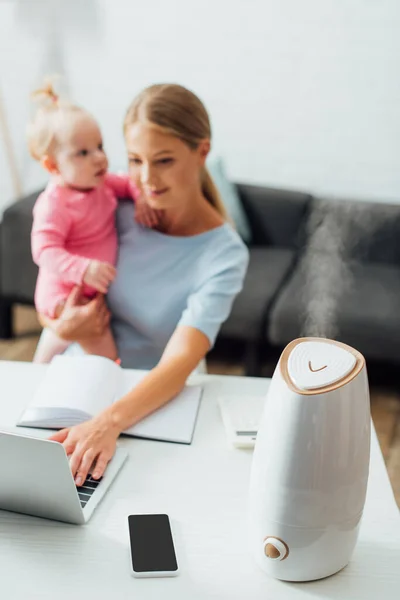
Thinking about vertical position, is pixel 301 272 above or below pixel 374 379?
above

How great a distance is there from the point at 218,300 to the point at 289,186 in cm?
136

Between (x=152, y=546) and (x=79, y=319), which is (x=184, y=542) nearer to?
(x=152, y=546)

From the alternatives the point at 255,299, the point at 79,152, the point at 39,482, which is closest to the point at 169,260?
the point at 79,152

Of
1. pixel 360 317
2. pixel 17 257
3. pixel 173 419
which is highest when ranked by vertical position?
pixel 173 419

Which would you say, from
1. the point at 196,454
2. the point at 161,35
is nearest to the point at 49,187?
the point at 196,454

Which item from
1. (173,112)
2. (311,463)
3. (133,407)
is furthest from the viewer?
(173,112)

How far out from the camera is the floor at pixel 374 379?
243 centimetres

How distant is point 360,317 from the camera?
2594mm

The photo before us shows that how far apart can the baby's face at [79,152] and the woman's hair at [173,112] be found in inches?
3.7

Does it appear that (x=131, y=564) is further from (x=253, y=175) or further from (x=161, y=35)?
(x=253, y=175)

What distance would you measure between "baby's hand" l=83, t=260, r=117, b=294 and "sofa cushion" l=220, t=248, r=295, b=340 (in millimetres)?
1140

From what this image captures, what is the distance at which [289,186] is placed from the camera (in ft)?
8.96

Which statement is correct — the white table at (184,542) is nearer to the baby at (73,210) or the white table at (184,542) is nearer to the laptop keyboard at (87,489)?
the laptop keyboard at (87,489)

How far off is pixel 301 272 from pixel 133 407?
1.64 metres
